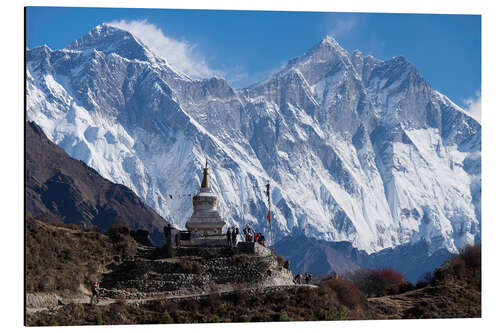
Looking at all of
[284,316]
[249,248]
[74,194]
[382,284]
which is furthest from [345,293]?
[74,194]

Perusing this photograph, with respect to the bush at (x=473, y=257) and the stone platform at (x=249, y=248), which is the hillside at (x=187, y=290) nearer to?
the bush at (x=473, y=257)

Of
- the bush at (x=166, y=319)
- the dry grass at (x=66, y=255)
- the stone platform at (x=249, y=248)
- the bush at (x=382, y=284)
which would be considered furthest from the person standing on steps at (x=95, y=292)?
the bush at (x=382, y=284)

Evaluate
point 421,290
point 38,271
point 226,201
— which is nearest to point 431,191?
point 226,201

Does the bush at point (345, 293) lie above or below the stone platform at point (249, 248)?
below

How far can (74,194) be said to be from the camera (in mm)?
154625

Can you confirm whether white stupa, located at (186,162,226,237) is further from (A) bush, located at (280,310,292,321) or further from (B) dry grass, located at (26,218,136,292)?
(A) bush, located at (280,310,292,321)

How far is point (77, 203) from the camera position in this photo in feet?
506

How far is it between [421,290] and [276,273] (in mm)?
8970

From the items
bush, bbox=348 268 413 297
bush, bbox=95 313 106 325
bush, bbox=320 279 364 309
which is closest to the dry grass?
bush, bbox=95 313 106 325

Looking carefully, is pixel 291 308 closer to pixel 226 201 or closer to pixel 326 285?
pixel 326 285

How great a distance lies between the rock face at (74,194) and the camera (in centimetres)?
14850

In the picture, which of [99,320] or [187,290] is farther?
[187,290]

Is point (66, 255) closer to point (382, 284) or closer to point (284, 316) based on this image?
point (284, 316)

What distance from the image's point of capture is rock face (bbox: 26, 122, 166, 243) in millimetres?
148500
